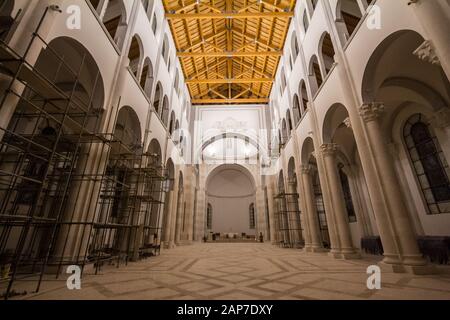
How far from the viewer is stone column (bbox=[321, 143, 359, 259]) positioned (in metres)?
6.86

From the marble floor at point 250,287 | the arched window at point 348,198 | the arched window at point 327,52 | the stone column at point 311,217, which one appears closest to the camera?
the marble floor at point 250,287

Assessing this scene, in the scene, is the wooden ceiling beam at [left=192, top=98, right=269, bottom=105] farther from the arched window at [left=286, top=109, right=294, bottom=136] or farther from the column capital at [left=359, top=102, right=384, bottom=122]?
the column capital at [left=359, top=102, right=384, bottom=122]

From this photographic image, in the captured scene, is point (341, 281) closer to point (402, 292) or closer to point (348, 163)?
point (402, 292)

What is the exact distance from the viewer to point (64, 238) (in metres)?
4.55

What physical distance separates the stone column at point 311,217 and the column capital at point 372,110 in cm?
522

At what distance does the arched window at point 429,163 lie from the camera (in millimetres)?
7531

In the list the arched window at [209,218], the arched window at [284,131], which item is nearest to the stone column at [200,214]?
the arched window at [209,218]

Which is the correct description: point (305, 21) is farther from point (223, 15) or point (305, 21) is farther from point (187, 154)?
point (187, 154)

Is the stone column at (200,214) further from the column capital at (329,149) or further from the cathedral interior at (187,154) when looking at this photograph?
the column capital at (329,149)

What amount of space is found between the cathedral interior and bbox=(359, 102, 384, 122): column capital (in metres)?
0.03

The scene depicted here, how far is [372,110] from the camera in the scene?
208 inches

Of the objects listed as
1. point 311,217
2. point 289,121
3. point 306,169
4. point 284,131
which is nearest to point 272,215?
point 284,131

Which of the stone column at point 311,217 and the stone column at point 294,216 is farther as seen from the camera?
the stone column at point 294,216

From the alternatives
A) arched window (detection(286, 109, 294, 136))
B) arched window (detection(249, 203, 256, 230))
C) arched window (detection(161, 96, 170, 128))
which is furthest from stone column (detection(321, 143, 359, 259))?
arched window (detection(249, 203, 256, 230))
